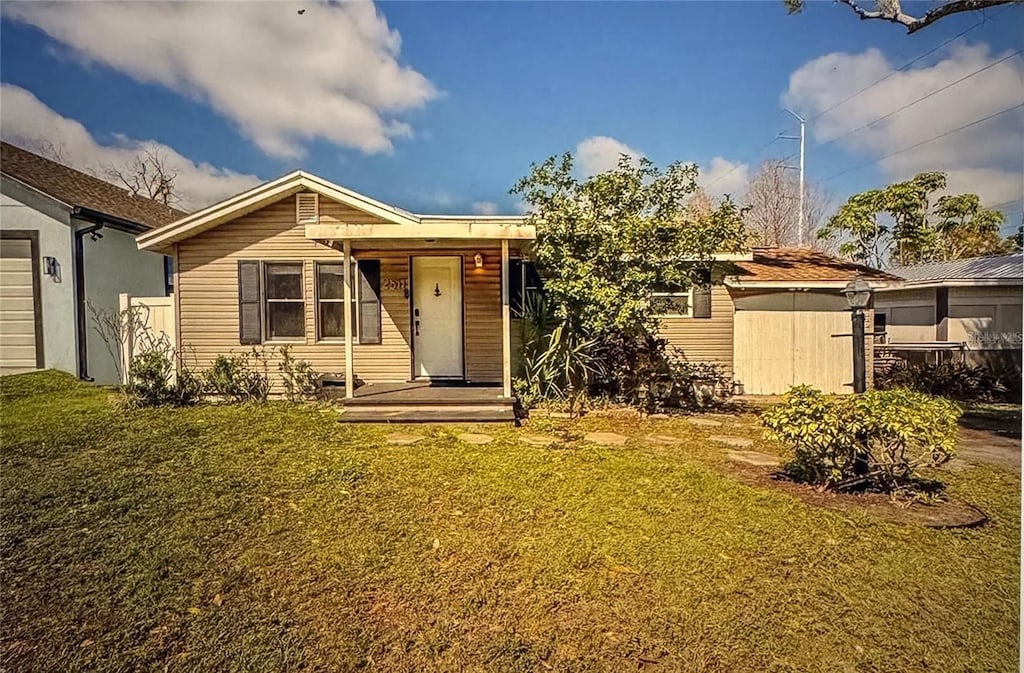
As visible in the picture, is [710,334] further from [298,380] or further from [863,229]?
[863,229]

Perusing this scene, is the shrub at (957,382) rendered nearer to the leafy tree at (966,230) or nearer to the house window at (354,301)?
the house window at (354,301)

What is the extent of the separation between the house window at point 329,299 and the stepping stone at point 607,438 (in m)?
4.82

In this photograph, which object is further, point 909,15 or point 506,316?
point 909,15

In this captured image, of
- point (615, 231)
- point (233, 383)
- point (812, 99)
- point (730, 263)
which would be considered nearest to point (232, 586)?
point (615, 231)

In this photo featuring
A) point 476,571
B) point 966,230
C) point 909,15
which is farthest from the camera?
point 966,230

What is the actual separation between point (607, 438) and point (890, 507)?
109 inches

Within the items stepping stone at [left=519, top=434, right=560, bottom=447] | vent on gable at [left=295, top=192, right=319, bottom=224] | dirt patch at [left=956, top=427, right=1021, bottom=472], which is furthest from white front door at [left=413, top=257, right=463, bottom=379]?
dirt patch at [left=956, top=427, right=1021, bottom=472]

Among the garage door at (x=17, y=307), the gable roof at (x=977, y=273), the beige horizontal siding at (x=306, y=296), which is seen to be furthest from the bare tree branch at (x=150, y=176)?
the gable roof at (x=977, y=273)

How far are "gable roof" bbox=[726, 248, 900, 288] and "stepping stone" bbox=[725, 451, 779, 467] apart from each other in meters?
4.55

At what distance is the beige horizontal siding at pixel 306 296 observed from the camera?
8547mm

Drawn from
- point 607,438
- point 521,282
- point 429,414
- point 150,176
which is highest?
point 150,176

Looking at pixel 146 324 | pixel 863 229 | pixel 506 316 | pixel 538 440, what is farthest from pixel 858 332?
pixel 863 229

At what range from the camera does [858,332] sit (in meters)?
5.03

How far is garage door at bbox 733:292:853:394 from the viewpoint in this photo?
9.29m
